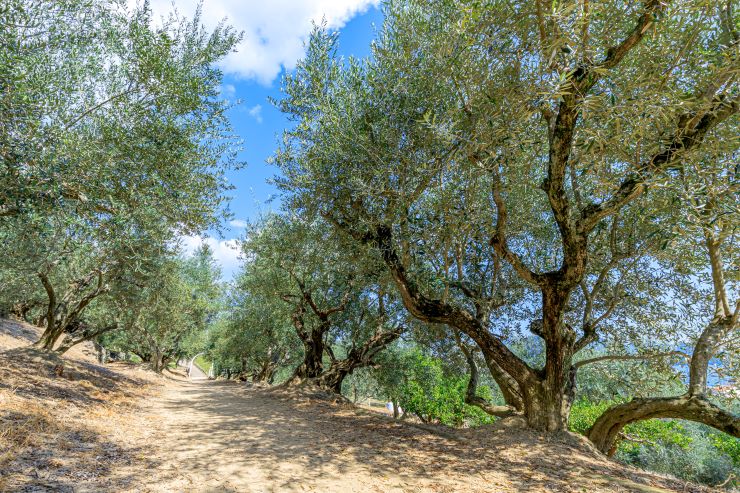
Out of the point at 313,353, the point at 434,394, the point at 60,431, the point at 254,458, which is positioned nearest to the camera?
the point at 60,431

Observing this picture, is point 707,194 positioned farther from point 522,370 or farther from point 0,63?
point 0,63

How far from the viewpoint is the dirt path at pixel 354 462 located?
19.1ft

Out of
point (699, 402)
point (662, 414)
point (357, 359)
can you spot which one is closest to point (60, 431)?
point (662, 414)

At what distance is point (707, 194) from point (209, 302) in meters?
33.3

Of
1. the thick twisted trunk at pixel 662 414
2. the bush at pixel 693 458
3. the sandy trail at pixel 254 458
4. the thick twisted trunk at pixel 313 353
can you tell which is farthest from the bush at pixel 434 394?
the bush at pixel 693 458

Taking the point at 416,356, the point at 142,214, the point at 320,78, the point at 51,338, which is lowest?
the point at 51,338

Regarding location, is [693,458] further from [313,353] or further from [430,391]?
[313,353]

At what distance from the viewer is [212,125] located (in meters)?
10.2

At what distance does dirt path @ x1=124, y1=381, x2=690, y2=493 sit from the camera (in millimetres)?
5816

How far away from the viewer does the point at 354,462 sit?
7184 mm

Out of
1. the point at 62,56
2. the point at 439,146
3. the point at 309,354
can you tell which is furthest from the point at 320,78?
the point at 309,354

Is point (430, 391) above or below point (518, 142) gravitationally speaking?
below

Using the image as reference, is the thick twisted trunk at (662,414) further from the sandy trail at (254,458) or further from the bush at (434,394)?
the bush at (434,394)

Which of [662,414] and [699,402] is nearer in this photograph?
[699,402]
